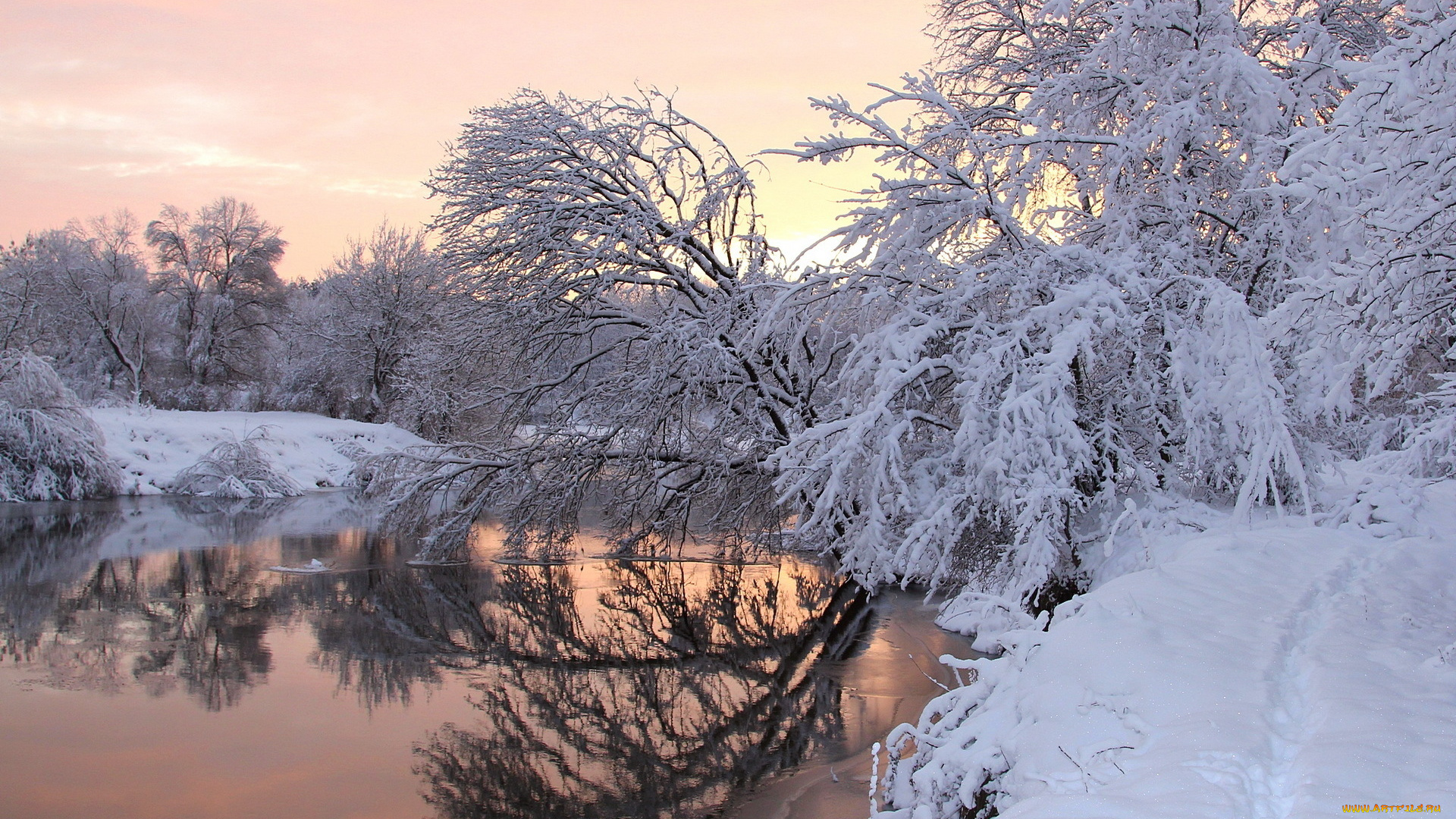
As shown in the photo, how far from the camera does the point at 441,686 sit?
358 inches

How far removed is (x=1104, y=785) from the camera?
12.4 ft

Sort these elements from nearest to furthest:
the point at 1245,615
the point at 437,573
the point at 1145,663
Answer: the point at 1145,663, the point at 1245,615, the point at 437,573

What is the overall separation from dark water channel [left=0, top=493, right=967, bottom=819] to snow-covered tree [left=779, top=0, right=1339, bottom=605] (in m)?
1.68

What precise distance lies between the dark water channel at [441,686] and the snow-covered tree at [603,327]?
5.22 ft

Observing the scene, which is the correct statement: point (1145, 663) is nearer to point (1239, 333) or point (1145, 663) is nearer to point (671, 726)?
point (1239, 333)

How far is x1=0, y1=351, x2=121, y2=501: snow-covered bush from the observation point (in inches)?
858

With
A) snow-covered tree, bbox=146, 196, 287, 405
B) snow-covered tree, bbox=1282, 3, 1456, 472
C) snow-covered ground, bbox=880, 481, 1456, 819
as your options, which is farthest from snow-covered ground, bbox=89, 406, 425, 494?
snow-covered tree, bbox=1282, 3, 1456, 472

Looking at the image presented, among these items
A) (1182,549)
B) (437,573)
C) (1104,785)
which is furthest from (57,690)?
(1182,549)

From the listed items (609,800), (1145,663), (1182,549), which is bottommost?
(609,800)

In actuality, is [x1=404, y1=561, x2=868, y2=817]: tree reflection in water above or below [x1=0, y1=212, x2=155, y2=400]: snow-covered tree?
below

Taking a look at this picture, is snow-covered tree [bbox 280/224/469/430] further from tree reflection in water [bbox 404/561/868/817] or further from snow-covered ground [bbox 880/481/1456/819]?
snow-covered ground [bbox 880/481/1456/819]

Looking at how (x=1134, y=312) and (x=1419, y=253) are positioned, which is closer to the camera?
(x=1419, y=253)

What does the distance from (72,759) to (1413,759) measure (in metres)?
8.25

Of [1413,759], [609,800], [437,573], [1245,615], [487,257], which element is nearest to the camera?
[1413,759]
